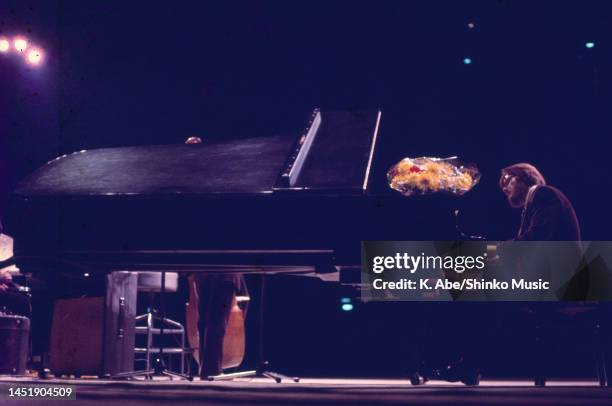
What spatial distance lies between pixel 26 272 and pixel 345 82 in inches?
106

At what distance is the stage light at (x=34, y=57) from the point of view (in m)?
5.90

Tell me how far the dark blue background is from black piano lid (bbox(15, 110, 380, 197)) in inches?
27.5

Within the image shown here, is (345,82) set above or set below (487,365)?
above

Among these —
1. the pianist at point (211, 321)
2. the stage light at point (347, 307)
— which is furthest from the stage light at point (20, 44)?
the stage light at point (347, 307)

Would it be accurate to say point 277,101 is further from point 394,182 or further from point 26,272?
point 26,272

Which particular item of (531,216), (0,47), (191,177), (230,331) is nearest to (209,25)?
(0,47)

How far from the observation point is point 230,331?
14.9 ft

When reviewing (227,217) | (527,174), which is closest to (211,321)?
(227,217)

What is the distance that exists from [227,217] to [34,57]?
2955 mm

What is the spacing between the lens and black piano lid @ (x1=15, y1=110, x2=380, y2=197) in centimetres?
392

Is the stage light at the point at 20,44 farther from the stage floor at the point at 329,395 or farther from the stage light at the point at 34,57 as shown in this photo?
the stage floor at the point at 329,395

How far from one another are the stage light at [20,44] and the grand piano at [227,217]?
203 centimetres

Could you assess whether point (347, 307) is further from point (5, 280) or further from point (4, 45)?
point (4, 45)

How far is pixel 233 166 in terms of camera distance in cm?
421
